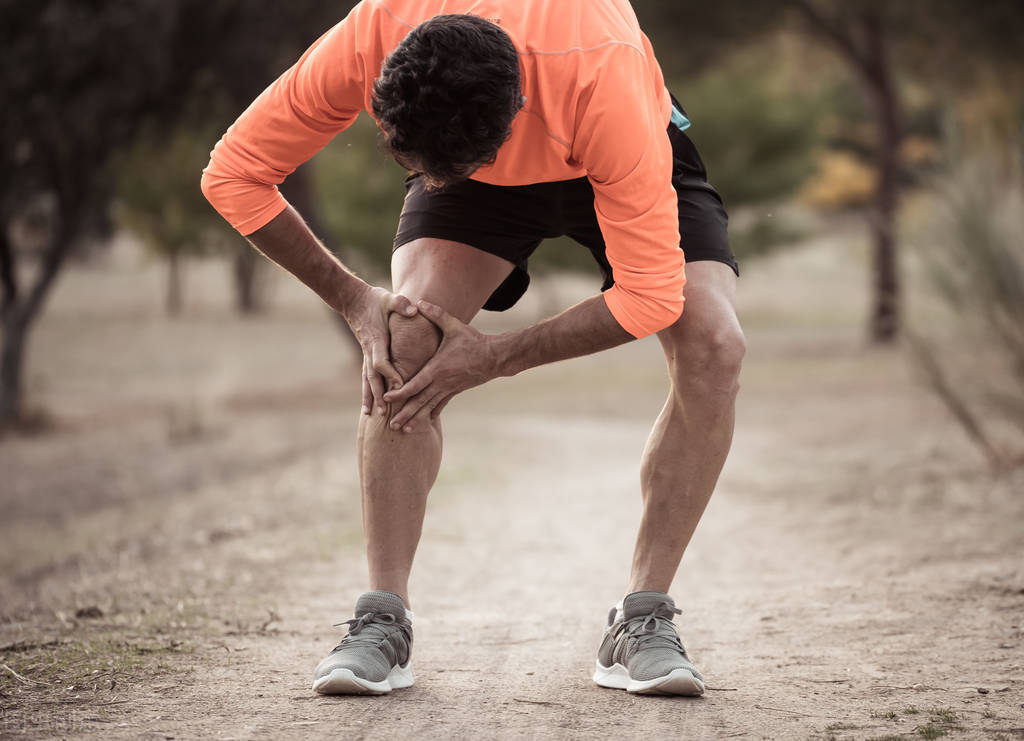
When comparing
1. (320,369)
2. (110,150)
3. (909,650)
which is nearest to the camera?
(909,650)

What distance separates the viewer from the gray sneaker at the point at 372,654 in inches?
101

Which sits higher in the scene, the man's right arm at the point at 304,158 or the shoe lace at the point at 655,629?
the man's right arm at the point at 304,158

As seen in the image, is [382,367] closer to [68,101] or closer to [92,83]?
[68,101]

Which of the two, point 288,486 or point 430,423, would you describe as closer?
point 430,423

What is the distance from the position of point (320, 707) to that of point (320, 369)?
A: 17.0m

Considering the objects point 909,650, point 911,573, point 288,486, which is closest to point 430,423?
point 909,650

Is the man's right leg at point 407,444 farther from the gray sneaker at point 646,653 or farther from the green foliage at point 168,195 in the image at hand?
the green foliage at point 168,195

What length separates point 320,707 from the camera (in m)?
2.49

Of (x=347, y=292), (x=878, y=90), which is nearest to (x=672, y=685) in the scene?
(x=347, y=292)

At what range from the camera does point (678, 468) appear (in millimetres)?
2799

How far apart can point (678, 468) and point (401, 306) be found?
2.62ft

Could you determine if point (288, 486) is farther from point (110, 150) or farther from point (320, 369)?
point (320, 369)

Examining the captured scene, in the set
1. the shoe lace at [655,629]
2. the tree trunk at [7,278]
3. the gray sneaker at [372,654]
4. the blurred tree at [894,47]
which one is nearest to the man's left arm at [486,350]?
the gray sneaker at [372,654]

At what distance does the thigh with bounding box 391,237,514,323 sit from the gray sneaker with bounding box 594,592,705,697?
85 cm
